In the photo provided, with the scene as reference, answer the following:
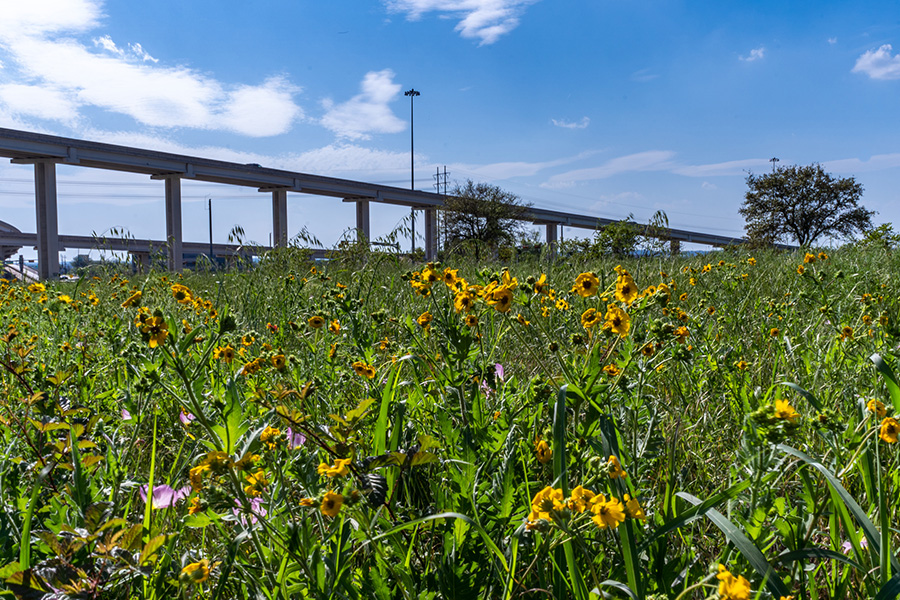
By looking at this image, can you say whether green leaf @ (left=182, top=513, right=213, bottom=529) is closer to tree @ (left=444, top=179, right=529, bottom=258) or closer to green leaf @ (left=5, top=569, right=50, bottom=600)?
green leaf @ (left=5, top=569, right=50, bottom=600)

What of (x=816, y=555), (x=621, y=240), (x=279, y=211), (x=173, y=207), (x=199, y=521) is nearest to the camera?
(x=816, y=555)

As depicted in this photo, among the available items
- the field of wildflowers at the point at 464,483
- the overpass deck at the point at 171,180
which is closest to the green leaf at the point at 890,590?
the field of wildflowers at the point at 464,483

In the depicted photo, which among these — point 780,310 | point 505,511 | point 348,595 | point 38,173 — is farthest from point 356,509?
point 38,173

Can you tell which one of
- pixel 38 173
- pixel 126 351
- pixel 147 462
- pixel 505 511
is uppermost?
pixel 38 173

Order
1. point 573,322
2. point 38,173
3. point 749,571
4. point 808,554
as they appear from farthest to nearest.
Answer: point 38,173
point 573,322
point 749,571
point 808,554

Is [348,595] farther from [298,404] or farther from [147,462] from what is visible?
[147,462]

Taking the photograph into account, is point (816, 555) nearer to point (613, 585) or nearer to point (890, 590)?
point (890, 590)

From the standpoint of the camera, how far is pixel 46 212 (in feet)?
77.0

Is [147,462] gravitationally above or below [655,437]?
below

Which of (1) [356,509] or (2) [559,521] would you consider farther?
(1) [356,509]

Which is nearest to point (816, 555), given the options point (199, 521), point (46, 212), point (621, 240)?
point (199, 521)

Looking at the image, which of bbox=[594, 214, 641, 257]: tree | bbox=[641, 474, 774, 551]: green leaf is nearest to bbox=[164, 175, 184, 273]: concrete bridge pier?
bbox=[594, 214, 641, 257]: tree

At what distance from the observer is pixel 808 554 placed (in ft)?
2.74

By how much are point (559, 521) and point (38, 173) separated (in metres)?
29.4
